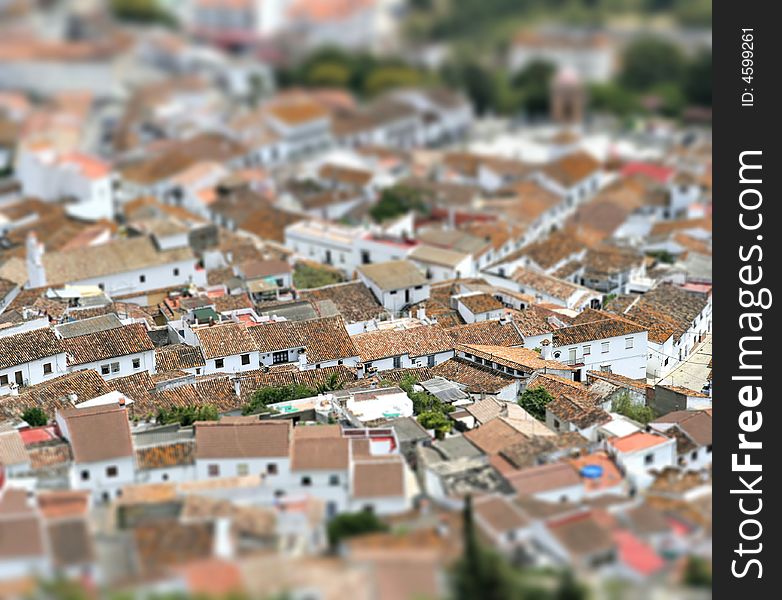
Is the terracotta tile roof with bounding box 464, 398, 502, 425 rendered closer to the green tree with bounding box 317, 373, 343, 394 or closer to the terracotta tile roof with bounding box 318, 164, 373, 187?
the green tree with bounding box 317, 373, 343, 394

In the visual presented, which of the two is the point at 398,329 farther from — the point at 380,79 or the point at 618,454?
the point at 380,79

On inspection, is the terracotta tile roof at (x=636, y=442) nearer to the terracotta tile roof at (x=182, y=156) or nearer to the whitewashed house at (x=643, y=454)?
the whitewashed house at (x=643, y=454)

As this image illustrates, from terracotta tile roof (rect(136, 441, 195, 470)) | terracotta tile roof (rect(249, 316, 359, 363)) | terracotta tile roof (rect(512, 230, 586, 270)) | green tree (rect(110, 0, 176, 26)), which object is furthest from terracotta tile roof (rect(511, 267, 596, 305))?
green tree (rect(110, 0, 176, 26))

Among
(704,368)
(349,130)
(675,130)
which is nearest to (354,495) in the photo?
(704,368)

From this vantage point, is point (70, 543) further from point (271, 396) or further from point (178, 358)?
point (178, 358)

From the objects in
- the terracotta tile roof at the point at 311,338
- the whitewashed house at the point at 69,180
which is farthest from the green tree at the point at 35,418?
the whitewashed house at the point at 69,180
